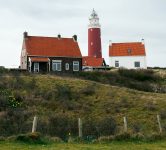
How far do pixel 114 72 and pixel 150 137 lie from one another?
36.2 meters

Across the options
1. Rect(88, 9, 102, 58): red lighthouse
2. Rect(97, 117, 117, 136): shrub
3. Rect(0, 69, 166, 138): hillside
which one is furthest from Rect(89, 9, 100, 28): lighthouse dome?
Rect(97, 117, 117, 136): shrub

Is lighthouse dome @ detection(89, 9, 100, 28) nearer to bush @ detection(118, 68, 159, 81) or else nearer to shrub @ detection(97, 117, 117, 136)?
bush @ detection(118, 68, 159, 81)

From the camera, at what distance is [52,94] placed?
1559 inches

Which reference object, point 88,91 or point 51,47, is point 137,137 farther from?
point 51,47

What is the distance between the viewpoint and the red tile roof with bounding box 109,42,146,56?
232ft

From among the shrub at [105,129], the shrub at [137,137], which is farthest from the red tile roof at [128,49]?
the shrub at [137,137]

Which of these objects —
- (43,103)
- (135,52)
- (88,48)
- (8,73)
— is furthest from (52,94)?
(88,48)

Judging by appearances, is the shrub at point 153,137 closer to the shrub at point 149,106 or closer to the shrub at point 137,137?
the shrub at point 137,137

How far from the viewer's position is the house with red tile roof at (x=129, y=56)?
2766 inches

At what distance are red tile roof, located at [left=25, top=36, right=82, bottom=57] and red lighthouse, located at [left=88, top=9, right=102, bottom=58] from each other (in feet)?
59.3

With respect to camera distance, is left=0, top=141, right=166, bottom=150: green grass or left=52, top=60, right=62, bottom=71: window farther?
left=52, top=60, right=62, bottom=71: window

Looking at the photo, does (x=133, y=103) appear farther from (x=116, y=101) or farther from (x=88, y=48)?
(x=88, y=48)

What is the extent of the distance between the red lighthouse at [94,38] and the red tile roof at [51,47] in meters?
18.1

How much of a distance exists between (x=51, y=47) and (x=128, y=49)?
16694 millimetres
